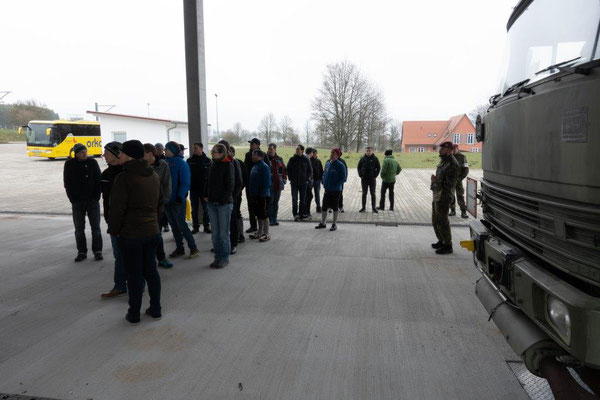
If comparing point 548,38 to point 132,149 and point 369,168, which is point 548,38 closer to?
point 132,149

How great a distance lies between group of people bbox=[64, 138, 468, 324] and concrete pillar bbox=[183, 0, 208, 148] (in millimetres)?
1615

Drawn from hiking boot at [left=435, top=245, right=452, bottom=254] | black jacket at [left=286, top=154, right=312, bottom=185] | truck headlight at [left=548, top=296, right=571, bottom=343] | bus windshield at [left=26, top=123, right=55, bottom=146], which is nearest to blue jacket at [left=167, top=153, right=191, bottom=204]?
black jacket at [left=286, top=154, right=312, bottom=185]

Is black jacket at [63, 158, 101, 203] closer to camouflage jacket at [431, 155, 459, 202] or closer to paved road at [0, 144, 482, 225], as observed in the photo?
paved road at [0, 144, 482, 225]

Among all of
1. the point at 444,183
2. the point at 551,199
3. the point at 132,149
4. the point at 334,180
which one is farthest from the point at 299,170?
the point at 551,199

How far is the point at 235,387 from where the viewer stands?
3104 millimetres

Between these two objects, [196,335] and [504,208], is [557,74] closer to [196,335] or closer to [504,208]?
[504,208]

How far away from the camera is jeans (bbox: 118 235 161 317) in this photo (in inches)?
163

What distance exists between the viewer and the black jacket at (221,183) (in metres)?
6.02

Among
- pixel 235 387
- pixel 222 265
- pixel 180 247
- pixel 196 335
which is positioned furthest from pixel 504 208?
pixel 180 247

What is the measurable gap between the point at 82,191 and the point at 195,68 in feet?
13.9

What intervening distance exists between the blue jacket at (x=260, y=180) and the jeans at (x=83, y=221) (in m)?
2.67

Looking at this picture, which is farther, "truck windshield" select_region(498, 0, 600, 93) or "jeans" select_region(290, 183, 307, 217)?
"jeans" select_region(290, 183, 307, 217)

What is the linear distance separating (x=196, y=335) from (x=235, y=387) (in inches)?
40.0

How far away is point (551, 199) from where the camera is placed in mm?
2227
